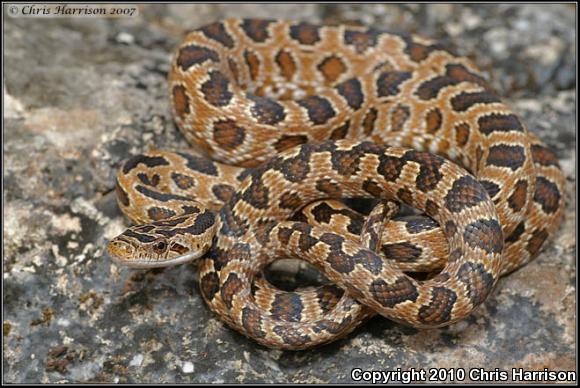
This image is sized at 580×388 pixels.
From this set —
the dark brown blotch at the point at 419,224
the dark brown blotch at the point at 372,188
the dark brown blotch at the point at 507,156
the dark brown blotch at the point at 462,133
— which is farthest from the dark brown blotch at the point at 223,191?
the dark brown blotch at the point at 507,156

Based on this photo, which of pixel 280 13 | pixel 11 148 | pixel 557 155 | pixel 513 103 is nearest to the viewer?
pixel 11 148

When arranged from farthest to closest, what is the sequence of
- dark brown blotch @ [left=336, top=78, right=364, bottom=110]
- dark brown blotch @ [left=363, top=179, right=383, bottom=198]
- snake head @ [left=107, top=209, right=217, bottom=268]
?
dark brown blotch @ [left=336, top=78, right=364, bottom=110] → dark brown blotch @ [left=363, top=179, right=383, bottom=198] → snake head @ [left=107, top=209, right=217, bottom=268]

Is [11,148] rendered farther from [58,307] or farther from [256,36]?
[256,36]

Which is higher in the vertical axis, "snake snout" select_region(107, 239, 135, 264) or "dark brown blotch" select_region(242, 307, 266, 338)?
"snake snout" select_region(107, 239, 135, 264)

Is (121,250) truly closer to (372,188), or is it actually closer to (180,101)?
(180,101)

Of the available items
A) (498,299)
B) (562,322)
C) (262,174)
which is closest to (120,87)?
(262,174)
